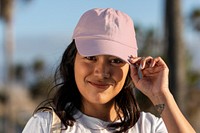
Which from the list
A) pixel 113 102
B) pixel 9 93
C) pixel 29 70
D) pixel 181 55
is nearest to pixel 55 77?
pixel 113 102

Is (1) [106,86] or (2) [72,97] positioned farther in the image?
(2) [72,97]

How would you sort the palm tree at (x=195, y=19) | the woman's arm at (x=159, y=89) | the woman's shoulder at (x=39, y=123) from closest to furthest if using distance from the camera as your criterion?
the woman's shoulder at (x=39, y=123), the woman's arm at (x=159, y=89), the palm tree at (x=195, y=19)

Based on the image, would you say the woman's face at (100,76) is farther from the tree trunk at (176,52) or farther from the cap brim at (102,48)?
the tree trunk at (176,52)

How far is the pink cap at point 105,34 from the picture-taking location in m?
2.59

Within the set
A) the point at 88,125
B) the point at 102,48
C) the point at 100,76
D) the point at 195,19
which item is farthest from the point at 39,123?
the point at 195,19

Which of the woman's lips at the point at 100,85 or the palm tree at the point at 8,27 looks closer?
the woman's lips at the point at 100,85

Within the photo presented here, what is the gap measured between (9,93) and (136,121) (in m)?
22.3

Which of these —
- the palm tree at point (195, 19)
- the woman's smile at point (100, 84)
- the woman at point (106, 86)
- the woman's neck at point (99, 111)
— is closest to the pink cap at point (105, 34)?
the woman at point (106, 86)

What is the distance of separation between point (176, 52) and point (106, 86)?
516cm

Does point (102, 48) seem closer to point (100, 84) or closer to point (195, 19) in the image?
point (100, 84)

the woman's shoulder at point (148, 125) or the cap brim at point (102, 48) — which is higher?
the cap brim at point (102, 48)

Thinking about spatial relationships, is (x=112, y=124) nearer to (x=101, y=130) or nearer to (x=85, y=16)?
(x=101, y=130)

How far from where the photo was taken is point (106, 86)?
2578 millimetres

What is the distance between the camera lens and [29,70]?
37.8 m
